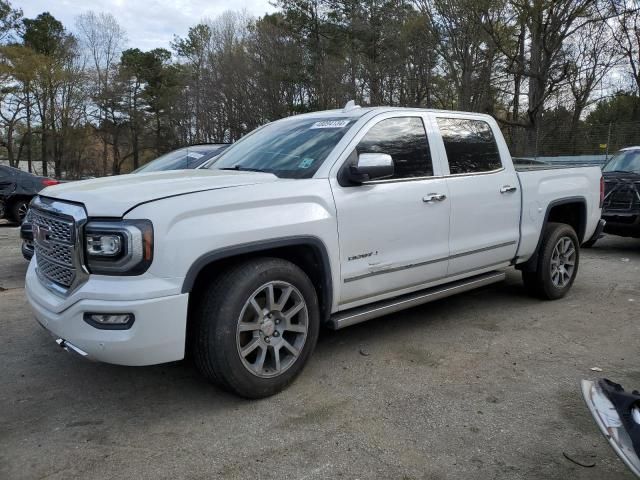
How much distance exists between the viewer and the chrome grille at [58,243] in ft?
9.70

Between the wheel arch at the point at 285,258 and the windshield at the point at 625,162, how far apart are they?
299 inches

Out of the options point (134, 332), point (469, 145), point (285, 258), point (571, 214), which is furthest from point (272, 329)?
point (571, 214)

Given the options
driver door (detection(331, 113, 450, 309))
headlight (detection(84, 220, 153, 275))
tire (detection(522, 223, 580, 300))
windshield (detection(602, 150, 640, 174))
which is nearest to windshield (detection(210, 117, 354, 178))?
driver door (detection(331, 113, 450, 309))

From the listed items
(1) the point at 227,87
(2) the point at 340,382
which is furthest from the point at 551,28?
(2) the point at 340,382

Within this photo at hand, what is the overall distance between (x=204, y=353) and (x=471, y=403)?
1675 millimetres

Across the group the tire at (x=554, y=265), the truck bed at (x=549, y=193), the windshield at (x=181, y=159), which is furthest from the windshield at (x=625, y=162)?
the windshield at (x=181, y=159)

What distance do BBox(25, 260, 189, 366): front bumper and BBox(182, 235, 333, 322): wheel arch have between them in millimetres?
162

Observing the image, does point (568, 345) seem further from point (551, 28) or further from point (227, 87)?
point (227, 87)

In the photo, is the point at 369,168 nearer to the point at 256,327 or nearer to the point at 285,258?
the point at 285,258

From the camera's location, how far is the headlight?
279cm

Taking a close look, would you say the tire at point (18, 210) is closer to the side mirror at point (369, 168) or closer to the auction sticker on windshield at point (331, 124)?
the auction sticker on windshield at point (331, 124)

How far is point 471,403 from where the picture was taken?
10.8 feet

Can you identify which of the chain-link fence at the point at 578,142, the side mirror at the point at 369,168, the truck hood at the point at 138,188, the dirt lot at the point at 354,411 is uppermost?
the chain-link fence at the point at 578,142

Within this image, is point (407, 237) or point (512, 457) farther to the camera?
point (407, 237)
